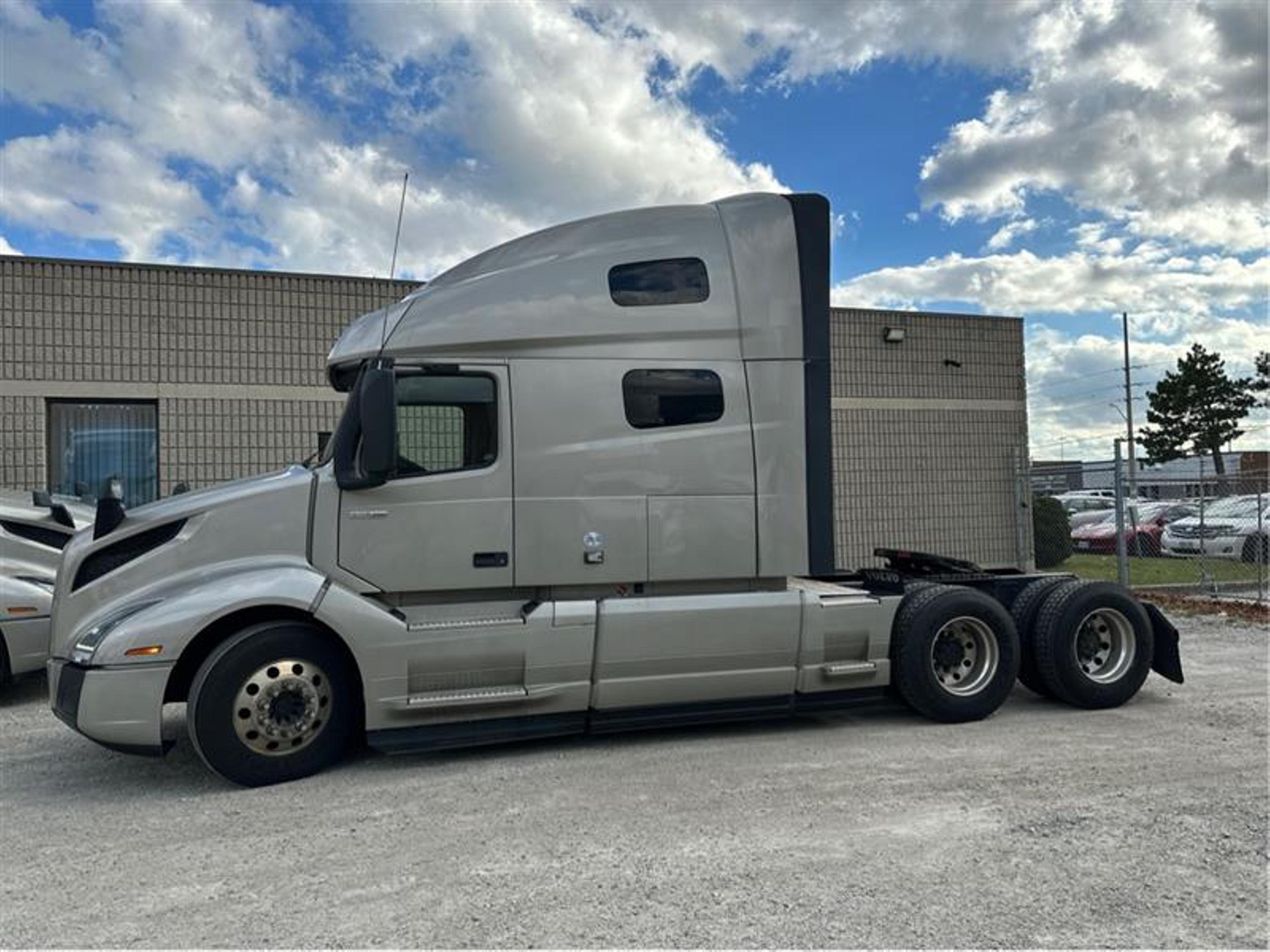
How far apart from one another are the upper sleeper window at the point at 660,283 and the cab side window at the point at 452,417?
3.55 ft

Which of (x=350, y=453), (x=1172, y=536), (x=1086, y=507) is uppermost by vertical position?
(x=350, y=453)

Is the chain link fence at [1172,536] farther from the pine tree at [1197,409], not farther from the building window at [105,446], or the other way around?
the pine tree at [1197,409]

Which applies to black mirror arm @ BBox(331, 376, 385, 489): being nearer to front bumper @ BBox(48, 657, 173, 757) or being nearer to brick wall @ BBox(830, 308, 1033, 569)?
front bumper @ BBox(48, 657, 173, 757)

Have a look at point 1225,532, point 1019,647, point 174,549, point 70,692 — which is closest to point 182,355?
point 174,549

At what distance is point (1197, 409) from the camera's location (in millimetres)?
43000

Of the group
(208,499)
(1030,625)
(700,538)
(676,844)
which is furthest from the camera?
(1030,625)

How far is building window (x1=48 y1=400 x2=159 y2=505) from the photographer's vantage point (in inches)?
441

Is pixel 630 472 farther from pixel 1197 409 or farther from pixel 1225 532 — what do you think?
pixel 1197 409

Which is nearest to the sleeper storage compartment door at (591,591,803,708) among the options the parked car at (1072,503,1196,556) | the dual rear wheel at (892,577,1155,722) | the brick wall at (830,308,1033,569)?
the dual rear wheel at (892,577,1155,722)

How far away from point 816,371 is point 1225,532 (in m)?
13.8

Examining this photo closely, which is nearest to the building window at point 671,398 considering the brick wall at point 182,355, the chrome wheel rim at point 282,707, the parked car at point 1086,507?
the chrome wheel rim at point 282,707

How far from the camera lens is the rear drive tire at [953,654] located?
6.20 m

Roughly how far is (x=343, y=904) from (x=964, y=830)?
9.33ft

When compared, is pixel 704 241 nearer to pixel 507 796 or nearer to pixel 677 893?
pixel 507 796
